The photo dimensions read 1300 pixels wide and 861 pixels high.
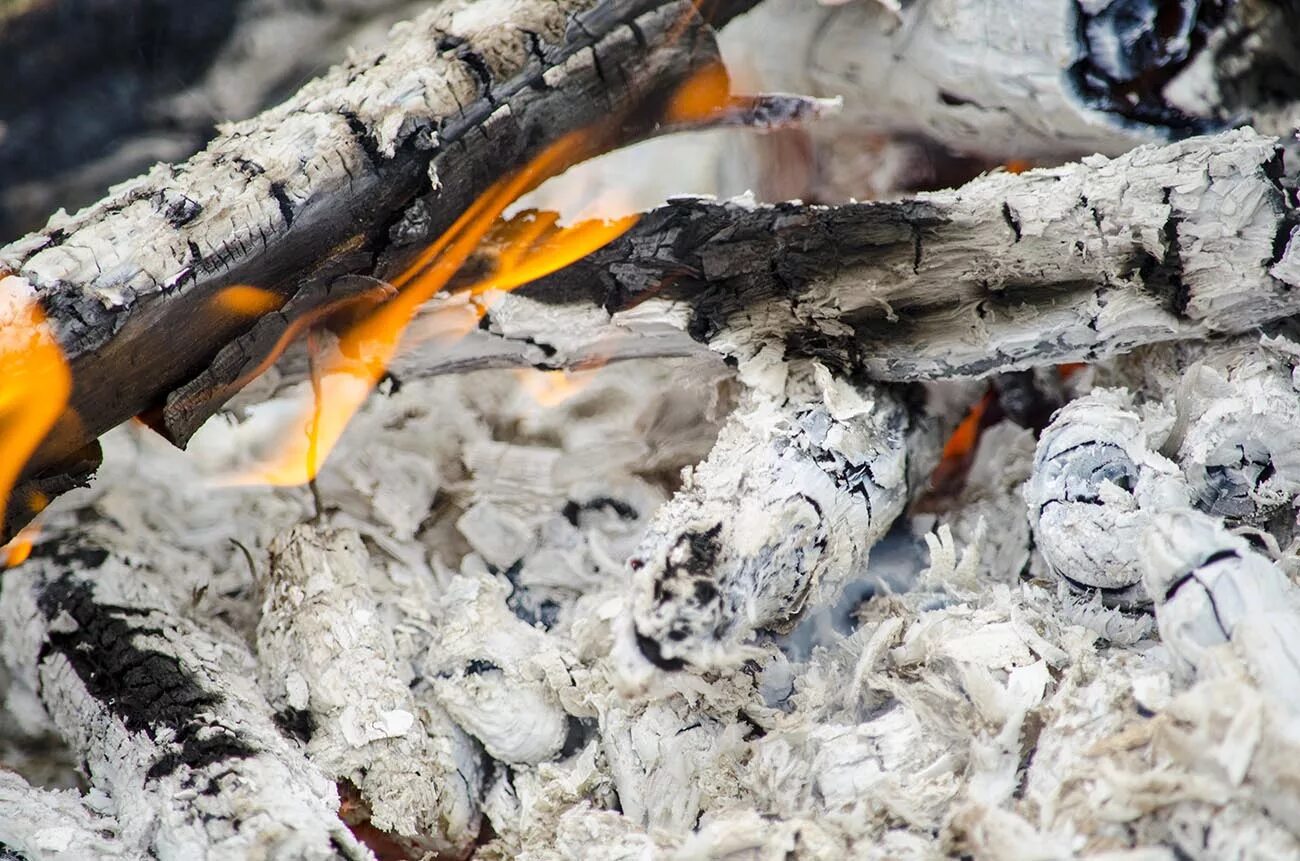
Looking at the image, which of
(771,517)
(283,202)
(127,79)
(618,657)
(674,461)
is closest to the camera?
(618,657)

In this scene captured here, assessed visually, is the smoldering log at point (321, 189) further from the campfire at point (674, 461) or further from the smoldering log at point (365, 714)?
the smoldering log at point (365, 714)

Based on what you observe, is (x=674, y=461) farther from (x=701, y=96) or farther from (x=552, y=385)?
(x=701, y=96)

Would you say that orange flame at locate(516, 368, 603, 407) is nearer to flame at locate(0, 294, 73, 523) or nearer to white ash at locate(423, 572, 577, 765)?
white ash at locate(423, 572, 577, 765)

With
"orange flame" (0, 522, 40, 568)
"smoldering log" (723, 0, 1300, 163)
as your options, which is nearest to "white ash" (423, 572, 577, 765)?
"orange flame" (0, 522, 40, 568)

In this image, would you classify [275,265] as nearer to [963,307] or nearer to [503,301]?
[503,301]

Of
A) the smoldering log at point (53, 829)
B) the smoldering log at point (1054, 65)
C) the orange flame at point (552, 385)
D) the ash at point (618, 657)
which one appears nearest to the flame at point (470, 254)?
the ash at point (618, 657)

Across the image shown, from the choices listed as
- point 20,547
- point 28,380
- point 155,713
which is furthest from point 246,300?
point 20,547
